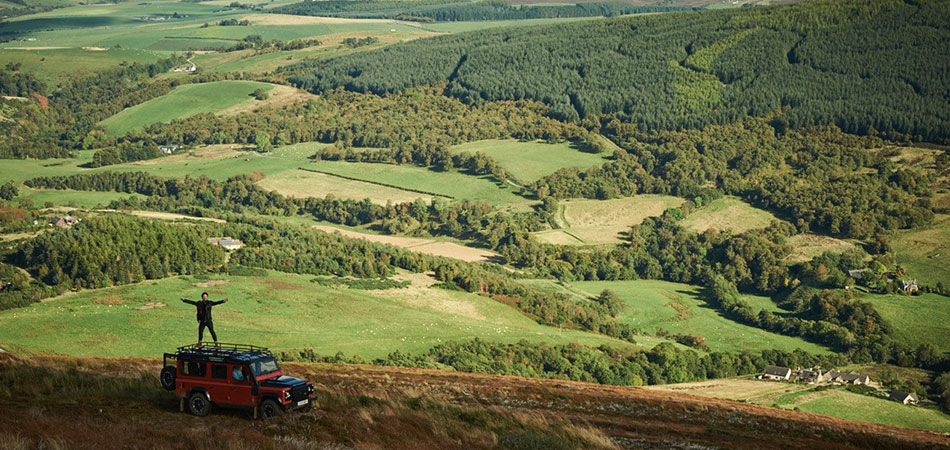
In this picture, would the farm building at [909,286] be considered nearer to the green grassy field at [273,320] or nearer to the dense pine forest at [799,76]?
the green grassy field at [273,320]

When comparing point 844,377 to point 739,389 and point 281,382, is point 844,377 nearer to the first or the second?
point 739,389

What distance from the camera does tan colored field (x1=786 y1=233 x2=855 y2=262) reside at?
121 metres

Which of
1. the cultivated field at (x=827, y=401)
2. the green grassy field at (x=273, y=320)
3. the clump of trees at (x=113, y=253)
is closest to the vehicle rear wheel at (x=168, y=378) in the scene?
the green grassy field at (x=273, y=320)

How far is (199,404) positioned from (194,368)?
1.21 m

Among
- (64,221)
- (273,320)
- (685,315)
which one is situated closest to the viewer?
(273,320)

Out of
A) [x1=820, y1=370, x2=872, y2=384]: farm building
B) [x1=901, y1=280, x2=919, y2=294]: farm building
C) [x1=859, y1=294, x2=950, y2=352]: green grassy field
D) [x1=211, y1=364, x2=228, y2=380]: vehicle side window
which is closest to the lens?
[x1=211, y1=364, x2=228, y2=380]: vehicle side window

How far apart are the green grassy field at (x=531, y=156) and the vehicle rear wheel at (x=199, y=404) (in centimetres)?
12899

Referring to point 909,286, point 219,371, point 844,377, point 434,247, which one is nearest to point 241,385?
point 219,371

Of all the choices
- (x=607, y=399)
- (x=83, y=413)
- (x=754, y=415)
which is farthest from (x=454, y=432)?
(x=754, y=415)

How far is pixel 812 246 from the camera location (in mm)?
123938

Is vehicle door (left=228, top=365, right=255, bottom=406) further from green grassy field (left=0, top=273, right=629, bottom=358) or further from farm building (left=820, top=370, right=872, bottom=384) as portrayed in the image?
farm building (left=820, top=370, right=872, bottom=384)

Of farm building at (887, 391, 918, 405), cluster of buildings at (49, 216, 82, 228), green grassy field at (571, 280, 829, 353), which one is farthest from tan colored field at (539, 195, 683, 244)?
cluster of buildings at (49, 216, 82, 228)

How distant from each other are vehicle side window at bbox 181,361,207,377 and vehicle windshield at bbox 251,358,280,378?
1.75 meters

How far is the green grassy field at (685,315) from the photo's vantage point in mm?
96312
